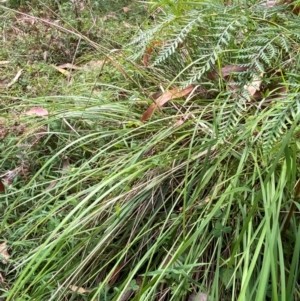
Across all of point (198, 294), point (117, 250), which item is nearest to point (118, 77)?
point (117, 250)

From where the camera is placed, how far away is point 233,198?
1236mm

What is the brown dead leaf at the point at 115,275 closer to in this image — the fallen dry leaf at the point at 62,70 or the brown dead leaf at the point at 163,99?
the brown dead leaf at the point at 163,99

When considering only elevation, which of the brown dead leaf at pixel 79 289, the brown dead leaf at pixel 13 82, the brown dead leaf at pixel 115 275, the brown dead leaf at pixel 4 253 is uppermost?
the brown dead leaf at pixel 115 275

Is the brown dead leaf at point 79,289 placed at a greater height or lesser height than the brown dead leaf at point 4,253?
greater

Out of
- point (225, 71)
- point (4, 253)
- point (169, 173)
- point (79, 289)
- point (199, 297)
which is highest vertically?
point (225, 71)

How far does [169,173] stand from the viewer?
1391mm

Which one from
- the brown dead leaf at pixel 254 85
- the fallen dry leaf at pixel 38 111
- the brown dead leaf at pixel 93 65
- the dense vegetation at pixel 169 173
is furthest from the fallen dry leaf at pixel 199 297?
the brown dead leaf at pixel 93 65

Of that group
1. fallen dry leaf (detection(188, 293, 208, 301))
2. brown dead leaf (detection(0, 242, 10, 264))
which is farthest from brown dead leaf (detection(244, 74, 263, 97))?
brown dead leaf (detection(0, 242, 10, 264))

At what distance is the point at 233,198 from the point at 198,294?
0.81 feet

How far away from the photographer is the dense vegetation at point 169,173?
1.16 metres

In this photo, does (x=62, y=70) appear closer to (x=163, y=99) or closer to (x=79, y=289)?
(x=163, y=99)

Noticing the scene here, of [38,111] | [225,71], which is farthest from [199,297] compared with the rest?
[38,111]

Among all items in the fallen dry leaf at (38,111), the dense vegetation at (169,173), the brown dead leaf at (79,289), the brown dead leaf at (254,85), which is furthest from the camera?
the fallen dry leaf at (38,111)

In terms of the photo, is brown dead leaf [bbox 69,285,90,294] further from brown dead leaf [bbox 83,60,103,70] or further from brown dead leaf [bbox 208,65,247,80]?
brown dead leaf [bbox 83,60,103,70]
